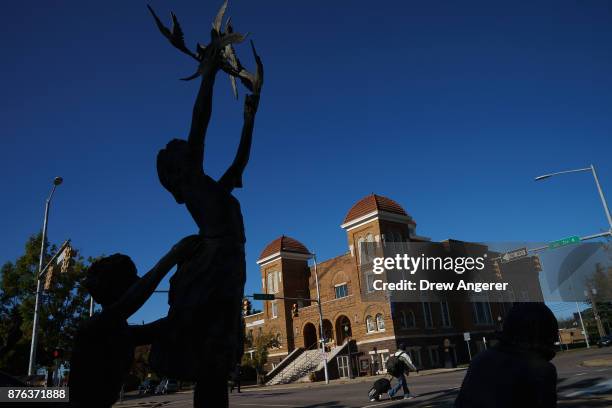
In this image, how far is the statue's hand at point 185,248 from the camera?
9.85 ft

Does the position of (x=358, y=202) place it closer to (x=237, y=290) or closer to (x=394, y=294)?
(x=394, y=294)

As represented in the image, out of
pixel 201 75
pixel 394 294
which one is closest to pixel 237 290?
pixel 201 75

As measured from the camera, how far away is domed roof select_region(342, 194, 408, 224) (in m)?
43.2

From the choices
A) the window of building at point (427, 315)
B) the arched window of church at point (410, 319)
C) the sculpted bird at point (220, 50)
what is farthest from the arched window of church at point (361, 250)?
the sculpted bird at point (220, 50)

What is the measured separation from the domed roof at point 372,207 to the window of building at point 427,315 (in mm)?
8379

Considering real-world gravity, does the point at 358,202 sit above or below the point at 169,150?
above

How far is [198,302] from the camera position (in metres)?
2.89

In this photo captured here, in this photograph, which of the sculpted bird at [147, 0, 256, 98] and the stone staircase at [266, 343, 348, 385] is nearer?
the sculpted bird at [147, 0, 256, 98]

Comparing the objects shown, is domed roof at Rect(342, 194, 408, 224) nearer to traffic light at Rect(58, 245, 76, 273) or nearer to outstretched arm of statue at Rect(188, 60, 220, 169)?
traffic light at Rect(58, 245, 76, 273)

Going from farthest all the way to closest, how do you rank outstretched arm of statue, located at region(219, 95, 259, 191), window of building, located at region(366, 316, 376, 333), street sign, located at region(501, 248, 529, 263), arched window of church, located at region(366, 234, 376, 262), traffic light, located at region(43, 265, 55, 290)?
arched window of church, located at region(366, 234, 376, 262)
window of building, located at region(366, 316, 376, 333)
street sign, located at region(501, 248, 529, 263)
traffic light, located at region(43, 265, 55, 290)
outstretched arm of statue, located at region(219, 95, 259, 191)

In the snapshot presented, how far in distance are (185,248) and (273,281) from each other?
49.8 meters

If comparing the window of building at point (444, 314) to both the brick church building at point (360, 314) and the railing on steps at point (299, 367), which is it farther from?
the railing on steps at point (299, 367)

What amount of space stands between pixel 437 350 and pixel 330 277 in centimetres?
1208

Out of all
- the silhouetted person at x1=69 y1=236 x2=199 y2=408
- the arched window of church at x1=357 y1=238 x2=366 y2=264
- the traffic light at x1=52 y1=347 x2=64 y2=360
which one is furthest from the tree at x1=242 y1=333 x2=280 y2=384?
the silhouetted person at x1=69 y1=236 x2=199 y2=408
